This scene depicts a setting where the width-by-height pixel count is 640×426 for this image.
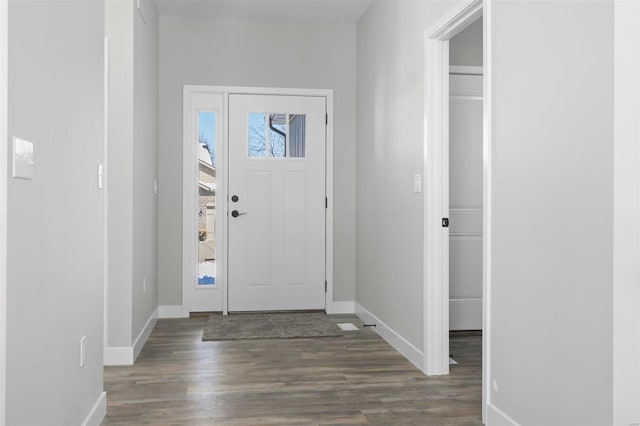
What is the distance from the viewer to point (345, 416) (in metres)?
2.71

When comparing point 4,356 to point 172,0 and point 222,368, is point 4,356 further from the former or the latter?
point 172,0

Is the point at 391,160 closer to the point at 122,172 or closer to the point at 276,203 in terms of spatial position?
the point at 276,203

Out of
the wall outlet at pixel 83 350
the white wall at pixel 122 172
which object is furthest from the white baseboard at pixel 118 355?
the wall outlet at pixel 83 350

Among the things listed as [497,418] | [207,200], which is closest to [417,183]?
[497,418]

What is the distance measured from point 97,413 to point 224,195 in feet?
9.60

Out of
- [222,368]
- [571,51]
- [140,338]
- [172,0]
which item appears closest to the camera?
[571,51]

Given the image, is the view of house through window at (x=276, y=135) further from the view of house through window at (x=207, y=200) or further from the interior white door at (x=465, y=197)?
the interior white door at (x=465, y=197)

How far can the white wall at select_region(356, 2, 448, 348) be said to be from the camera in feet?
12.0

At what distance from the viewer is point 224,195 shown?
5.30 metres

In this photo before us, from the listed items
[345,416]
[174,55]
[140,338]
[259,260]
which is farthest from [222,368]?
[174,55]

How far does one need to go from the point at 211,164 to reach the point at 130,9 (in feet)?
6.05

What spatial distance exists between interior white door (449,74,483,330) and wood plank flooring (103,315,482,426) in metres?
0.47

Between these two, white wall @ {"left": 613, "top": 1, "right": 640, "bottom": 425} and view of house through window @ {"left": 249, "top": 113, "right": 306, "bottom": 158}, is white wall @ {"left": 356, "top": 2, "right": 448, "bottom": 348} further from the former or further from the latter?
white wall @ {"left": 613, "top": 1, "right": 640, "bottom": 425}

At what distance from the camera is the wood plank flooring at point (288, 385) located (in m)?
2.71
